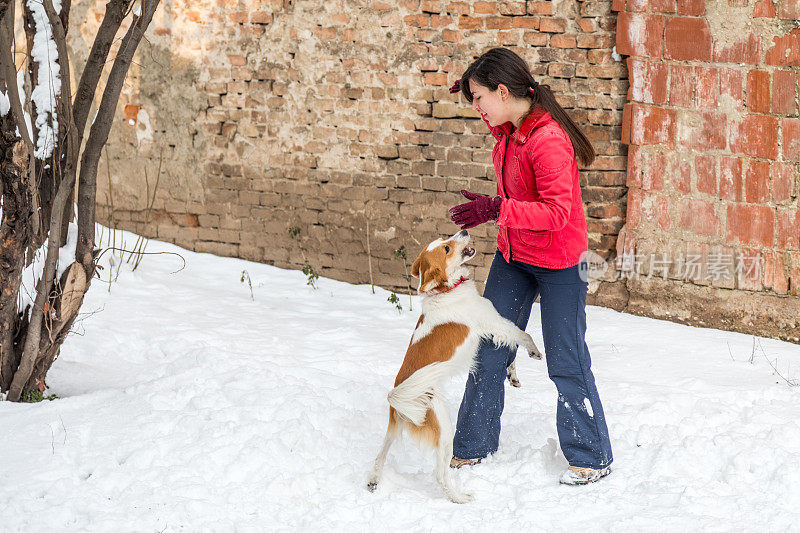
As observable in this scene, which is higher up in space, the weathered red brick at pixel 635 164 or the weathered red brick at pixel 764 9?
the weathered red brick at pixel 764 9

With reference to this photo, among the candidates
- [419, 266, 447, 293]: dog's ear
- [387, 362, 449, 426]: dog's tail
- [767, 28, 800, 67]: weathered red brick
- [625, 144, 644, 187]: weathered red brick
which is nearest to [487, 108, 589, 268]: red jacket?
[419, 266, 447, 293]: dog's ear

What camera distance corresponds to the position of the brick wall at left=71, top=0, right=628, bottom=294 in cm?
541

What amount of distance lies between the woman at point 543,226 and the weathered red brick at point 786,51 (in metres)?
2.44

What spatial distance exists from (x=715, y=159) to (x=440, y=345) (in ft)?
9.41

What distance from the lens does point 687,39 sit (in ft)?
16.6

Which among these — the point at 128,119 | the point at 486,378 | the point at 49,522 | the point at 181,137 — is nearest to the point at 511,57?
the point at 486,378

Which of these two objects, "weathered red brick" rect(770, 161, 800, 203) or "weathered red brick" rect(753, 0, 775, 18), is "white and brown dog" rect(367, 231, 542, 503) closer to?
"weathered red brick" rect(770, 161, 800, 203)

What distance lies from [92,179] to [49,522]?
63.1 inches

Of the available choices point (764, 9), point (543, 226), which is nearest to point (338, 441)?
point (543, 226)

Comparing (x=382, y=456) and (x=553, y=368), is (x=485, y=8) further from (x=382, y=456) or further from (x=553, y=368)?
(x=382, y=456)

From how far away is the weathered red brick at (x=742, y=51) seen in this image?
4.91m

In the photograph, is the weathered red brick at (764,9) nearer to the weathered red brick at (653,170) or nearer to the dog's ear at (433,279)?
the weathered red brick at (653,170)

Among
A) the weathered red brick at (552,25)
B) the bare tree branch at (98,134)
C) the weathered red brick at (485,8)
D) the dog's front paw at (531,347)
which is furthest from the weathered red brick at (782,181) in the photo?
the bare tree branch at (98,134)

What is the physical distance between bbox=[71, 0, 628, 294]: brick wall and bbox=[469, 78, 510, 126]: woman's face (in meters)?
2.48
